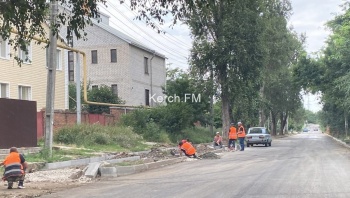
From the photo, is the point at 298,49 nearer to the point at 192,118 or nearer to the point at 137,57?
the point at 137,57

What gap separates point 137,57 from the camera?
44125 millimetres

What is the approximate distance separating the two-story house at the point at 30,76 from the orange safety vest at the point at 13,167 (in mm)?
14924

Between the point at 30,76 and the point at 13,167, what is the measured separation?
18613 mm

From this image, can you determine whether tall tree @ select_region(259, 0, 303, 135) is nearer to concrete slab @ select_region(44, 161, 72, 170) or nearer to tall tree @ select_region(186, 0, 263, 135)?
tall tree @ select_region(186, 0, 263, 135)

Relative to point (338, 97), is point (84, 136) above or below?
below

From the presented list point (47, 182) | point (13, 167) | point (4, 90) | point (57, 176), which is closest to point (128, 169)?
point (57, 176)

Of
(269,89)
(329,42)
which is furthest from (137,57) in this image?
(269,89)

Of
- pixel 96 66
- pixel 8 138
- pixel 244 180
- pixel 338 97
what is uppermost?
pixel 96 66

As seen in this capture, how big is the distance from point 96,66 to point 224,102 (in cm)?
1303

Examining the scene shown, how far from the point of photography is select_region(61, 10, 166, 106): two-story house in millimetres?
42438

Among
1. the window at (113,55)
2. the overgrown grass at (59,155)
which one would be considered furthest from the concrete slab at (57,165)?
the window at (113,55)

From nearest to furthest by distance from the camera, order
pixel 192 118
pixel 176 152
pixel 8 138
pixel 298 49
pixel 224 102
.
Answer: pixel 8 138 < pixel 176 152 < pixel 192 118 < pixel 224 102 < pixel 298 49

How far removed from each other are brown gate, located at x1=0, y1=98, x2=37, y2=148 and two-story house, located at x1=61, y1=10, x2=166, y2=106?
2163 cm

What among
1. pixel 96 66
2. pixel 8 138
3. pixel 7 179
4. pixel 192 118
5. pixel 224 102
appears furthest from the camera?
pixel 96 66
